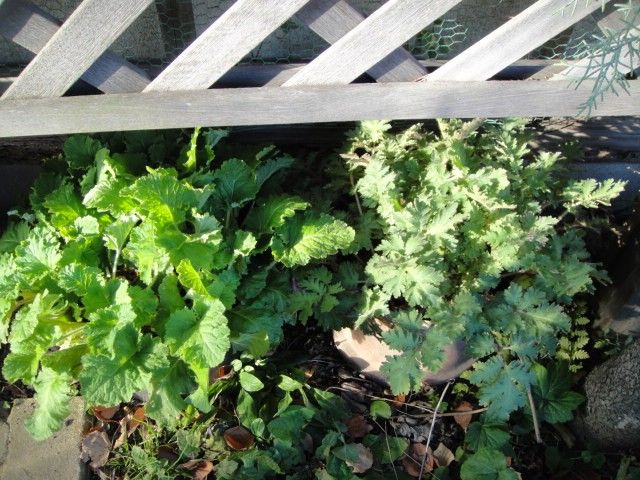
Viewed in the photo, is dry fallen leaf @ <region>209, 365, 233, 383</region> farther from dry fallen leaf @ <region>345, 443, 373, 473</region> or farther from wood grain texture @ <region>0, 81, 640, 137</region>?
wood grain texture @ <region>0, 81, 640, 137</region>

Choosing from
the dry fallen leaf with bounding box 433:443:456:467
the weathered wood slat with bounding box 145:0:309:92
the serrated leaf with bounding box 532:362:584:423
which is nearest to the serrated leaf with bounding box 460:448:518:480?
the dry fallen leaf with bounding box 433:443:456:467

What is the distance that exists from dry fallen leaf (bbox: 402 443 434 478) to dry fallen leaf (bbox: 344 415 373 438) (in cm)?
18

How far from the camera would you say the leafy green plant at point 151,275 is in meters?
1.74

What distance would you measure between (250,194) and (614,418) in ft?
5.01

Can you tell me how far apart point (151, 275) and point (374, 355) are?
902 mm

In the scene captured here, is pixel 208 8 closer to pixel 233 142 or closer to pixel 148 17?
pixel 148 17

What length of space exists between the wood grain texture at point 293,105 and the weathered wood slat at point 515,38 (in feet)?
0.12

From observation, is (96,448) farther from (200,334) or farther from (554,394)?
(554,394)

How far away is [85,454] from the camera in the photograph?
2236 mm

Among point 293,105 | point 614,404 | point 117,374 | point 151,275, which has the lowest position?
point 614,404

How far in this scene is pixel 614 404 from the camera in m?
2.07

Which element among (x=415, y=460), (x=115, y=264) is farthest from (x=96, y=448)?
(x=415, y=460)

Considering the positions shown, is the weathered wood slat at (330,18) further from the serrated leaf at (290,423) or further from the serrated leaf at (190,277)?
the serrated leaf at (290,423)

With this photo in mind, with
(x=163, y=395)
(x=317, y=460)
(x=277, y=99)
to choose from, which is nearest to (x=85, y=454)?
(x=163, y=395)
